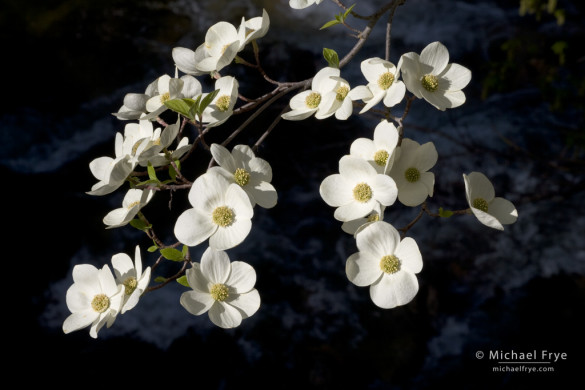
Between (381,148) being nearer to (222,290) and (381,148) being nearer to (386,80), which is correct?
(386,80)

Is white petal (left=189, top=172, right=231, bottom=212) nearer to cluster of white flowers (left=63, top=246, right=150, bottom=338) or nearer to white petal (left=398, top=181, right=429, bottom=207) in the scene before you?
cluster of white flowers (left=63, top=246, right=150, bottom=338)

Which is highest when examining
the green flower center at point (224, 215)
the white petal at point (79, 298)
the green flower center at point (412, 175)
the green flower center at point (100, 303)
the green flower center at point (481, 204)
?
the green flower center at point (412, 175)

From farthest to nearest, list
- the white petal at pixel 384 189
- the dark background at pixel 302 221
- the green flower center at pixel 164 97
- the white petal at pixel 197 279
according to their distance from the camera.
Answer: the dark background at pixel 302 221 < the green flower center at pixel 164 97 < the white petal at pixel 197 279 < the white petal at pixel 384 189

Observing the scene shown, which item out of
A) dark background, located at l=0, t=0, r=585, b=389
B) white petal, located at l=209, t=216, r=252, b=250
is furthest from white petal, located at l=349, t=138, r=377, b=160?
dark background, located at l=0, t=0, r=585, b=389

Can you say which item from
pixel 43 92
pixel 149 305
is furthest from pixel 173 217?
pixel 43 92

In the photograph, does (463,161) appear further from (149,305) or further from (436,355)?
(149,305)

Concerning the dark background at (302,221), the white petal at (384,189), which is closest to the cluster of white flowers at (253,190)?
the white petal at (384,189)

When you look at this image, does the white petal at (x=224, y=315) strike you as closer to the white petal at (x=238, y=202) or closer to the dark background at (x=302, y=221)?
the white petal at (x=238, y=202)
